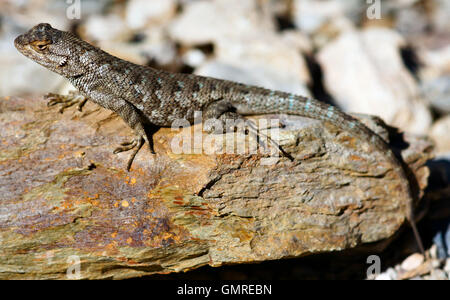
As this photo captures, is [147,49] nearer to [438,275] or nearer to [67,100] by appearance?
[67,100]

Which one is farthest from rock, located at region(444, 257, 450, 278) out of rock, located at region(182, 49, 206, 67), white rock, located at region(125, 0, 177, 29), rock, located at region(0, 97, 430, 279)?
white rock, located at region(125, 0, 177, 29)

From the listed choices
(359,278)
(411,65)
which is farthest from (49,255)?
(411,65)

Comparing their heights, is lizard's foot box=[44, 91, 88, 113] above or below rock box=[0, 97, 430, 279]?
above

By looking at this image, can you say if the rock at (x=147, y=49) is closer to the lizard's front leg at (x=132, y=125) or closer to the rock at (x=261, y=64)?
the rock at (x=261, y=64)

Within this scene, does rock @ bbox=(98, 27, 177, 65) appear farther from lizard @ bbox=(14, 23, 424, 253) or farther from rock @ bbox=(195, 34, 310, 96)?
lizard @ bbox=(14, 23, 424, 253)

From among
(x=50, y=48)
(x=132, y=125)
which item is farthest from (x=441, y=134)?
(x=50, y=48)

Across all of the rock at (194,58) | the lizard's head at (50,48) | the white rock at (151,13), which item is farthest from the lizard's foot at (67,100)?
the white rock at (151,13)
